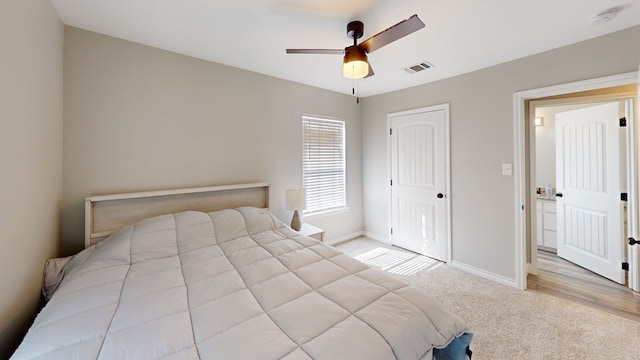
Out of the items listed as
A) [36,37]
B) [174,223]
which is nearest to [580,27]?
[174,223]

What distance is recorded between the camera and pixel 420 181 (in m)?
3.53

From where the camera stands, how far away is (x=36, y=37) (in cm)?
150

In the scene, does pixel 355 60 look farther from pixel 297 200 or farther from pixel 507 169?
pixel 507 169

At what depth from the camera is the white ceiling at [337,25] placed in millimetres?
1741

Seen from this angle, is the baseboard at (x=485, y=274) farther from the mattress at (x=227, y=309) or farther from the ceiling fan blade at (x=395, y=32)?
the ceiling fan blade at (x=395, y=32)

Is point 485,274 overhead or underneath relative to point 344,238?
underneath

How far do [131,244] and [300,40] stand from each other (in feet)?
7.26

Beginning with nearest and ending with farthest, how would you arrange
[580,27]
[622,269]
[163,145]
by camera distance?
[580,27] < [163,145] < [622,269]

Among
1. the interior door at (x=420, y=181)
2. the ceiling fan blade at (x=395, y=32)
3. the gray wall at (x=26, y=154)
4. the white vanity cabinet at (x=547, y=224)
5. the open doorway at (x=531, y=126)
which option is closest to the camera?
the gray wall at (x=26, y=154)

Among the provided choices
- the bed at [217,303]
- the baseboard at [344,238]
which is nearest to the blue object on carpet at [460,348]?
the bed at [217,303]

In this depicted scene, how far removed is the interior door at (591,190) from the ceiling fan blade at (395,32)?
2.93 metres

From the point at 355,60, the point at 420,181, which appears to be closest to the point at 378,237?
the point at 420,181

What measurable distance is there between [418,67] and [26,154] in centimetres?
344

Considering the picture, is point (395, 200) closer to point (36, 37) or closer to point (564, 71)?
point (564, 71)
